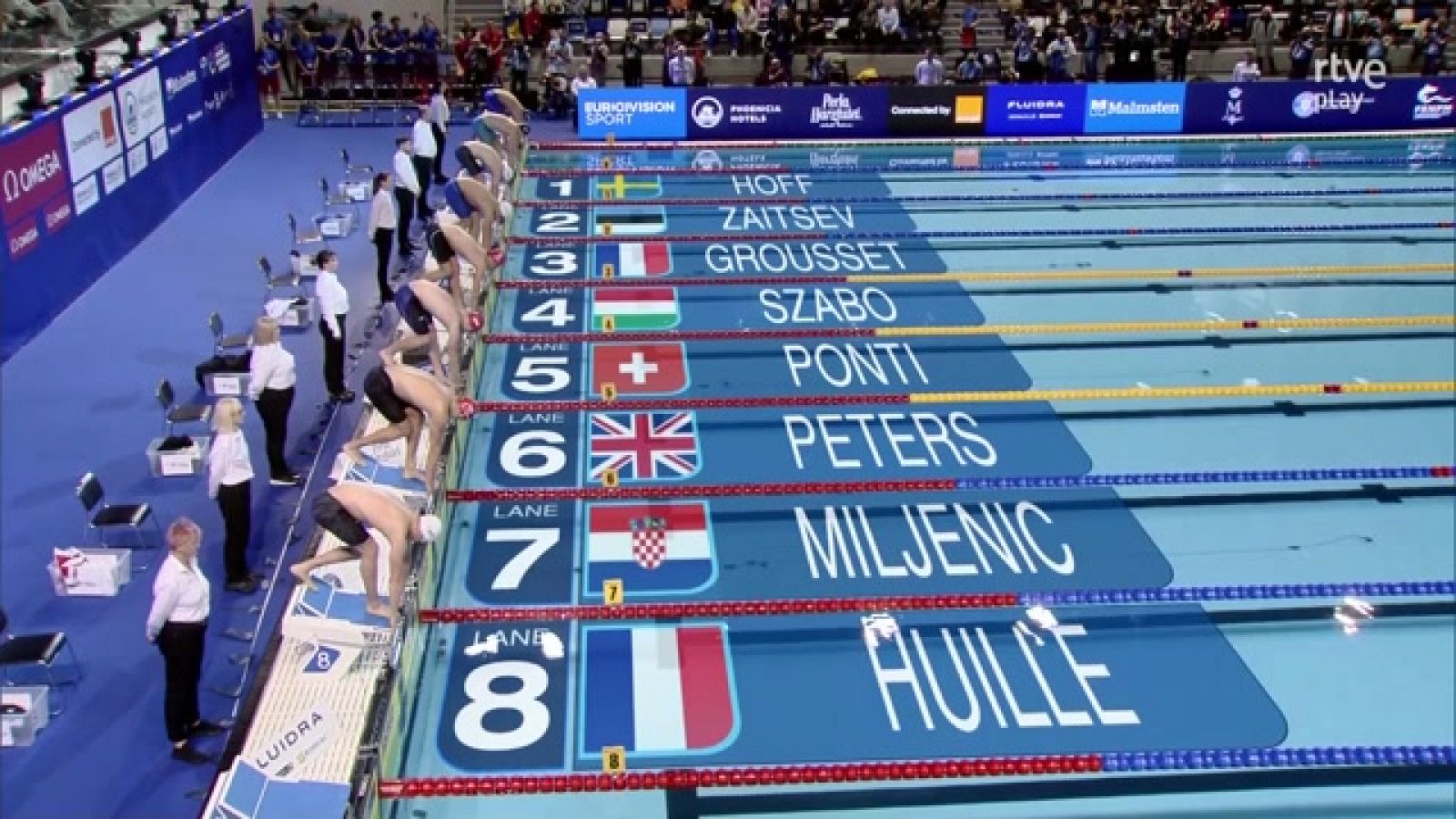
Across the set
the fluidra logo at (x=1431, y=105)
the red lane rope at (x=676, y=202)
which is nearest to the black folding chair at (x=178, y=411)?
the red lane rope at (x=676, y=202)

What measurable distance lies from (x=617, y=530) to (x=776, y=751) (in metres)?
2.22

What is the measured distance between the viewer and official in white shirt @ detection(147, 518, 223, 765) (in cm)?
557

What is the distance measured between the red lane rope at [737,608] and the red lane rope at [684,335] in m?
3.85

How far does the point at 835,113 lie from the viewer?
737 inches

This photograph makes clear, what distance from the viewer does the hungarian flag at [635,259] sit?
480 inches

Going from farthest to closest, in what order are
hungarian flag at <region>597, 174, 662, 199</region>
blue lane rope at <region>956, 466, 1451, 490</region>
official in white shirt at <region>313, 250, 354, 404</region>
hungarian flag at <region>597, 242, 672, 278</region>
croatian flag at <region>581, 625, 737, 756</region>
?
hungarian flag at <region>597, 174, 662, 199</region>, hungarian flag at <region>597, 242, 672, 278</region>, official in white shirt at <region>313, 250, 354, 404</region>, blue lane rope at <region>956, 466, 1451, 490</region>, croatian flag at <region>581, 625, 737, 756</region>

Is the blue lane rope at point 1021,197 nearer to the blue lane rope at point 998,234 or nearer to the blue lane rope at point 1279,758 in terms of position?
the blue lane rope at point 998,234

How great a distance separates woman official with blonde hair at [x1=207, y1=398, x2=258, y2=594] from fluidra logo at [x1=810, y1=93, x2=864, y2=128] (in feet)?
42.9

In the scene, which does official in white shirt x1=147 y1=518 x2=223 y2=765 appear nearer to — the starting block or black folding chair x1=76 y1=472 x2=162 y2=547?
black folding chair x1=76 y1=472 x2=162 y2=547

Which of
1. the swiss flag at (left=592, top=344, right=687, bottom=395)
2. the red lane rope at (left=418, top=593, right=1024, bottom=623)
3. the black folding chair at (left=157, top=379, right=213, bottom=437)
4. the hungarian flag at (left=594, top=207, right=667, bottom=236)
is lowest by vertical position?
the red lane rope at (left=418, top=593, right=1024, bottom=623)

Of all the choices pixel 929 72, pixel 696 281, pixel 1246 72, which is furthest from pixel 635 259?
pixel 1246 72

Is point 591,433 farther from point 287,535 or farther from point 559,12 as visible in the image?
point 559,12

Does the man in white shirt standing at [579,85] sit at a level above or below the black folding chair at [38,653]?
above

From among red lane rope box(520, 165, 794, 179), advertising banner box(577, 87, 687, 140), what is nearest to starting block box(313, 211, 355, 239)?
red lane rope box(520, 165, 794, 179)
